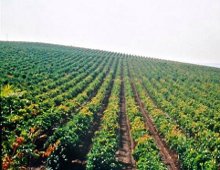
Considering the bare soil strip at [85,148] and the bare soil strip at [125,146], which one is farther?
the bare soil strip at [125,146]

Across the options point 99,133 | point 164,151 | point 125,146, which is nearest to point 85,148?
point 99,133

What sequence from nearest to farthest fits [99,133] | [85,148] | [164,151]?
[85,148], [99,133], [164,151]

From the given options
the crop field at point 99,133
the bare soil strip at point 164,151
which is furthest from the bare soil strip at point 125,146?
the bare soil strip at point 164,151

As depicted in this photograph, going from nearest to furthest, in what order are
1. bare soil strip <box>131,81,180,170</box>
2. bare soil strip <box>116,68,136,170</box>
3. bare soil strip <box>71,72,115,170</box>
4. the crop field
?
the crop field → bare soil strip <box>71,72,115,170</box> → bare soil strip <box>116,68,136,170</box> → bare soil strip <box>131,81,180,170</box>

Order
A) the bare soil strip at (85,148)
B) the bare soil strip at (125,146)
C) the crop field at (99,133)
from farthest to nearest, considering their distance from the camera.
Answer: the bare soil strip at (125,146), the bare soil strip at (85,148), the crop field at (99,133)

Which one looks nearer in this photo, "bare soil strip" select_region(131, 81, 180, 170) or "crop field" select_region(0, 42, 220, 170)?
"crop field" select_region(0, 42, 220, 170)

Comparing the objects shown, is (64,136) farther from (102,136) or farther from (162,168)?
(162,168)

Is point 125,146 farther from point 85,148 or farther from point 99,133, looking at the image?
point 85,148

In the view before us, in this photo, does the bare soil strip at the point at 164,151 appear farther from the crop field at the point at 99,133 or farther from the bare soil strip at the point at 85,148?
the bare soil strip at the point at 85,148

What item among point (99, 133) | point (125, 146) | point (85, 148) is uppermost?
point (99, 133)

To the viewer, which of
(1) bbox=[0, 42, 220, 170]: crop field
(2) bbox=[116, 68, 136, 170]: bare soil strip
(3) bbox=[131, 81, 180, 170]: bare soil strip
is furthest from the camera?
(3) bbox=[131, 81, 180, 170]: bare soil strip

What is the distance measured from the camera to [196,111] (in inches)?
1372

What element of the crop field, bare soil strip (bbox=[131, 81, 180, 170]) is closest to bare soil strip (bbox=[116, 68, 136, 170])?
the crop field

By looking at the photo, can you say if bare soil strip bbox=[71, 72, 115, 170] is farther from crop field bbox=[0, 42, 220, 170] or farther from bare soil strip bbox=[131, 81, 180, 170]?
bare soil strip bbox=[131, 81, 180, 170]
